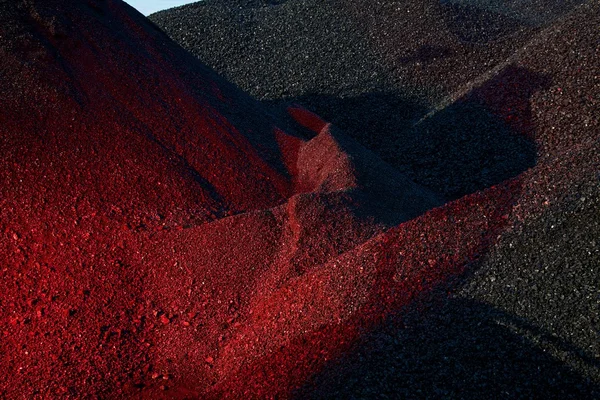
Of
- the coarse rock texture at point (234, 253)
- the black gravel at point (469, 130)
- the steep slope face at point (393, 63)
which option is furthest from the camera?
the steep slope face at point (393, 63)

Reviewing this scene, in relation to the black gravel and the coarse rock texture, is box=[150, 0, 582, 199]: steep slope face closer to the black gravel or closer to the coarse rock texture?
the black gravel

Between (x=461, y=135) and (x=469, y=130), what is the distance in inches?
5.7

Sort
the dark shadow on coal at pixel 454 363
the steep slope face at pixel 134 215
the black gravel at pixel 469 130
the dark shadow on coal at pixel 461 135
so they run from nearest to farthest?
the dark shadow on coal at pixel 454 363 → the black gravel at pixel 469 130 → the steep slope face at pixel 134 215 → the dark shadow on coal at pixel 461 135

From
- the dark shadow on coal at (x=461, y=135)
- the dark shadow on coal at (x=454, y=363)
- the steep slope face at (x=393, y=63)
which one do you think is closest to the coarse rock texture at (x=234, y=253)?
the dark shadow on coal at (x=454, y=363)

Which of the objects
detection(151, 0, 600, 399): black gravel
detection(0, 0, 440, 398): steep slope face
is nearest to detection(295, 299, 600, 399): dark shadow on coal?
detection(151, 0, 600, 399): black gravel

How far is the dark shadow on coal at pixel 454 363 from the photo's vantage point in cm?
394

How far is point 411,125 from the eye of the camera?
34.5ft

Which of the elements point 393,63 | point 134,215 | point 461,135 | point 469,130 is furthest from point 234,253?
point 393,63

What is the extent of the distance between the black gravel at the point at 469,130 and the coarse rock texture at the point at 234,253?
0.02 meters

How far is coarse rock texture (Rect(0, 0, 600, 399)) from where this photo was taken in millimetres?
4309

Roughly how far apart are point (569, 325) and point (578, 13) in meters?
7.52

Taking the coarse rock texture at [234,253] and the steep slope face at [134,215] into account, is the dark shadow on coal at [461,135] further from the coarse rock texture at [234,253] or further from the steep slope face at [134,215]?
the steep slope face at [134,215]

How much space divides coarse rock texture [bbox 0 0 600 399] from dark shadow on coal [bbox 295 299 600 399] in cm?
1

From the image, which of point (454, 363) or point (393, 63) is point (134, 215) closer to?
point (454, 363)
